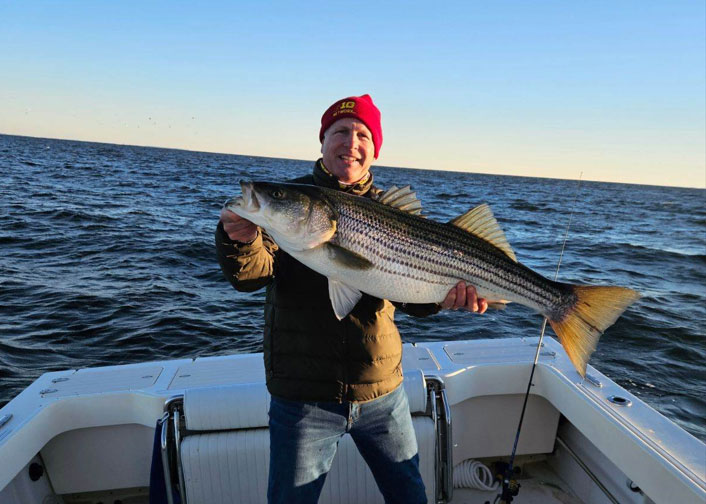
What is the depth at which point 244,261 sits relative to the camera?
290cm

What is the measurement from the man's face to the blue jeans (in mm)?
1557

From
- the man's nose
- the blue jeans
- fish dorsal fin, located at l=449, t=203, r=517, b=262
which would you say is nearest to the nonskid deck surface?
the blue jeans

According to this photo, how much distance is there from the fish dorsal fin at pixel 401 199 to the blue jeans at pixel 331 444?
1.27 metres

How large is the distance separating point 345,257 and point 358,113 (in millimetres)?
1043

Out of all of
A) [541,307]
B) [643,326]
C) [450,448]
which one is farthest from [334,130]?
[643,326]

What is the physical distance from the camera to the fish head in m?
3.01

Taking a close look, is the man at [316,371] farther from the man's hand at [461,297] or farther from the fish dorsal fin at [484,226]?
the fish dorsal fin at [484,226]

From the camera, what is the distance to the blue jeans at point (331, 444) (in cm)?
306

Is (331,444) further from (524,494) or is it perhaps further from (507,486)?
(524,494)

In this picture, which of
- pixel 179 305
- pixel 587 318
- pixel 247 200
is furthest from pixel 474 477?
pixel 179 305

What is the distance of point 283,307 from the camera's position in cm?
308

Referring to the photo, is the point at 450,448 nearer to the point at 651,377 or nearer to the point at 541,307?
the point at 541,307

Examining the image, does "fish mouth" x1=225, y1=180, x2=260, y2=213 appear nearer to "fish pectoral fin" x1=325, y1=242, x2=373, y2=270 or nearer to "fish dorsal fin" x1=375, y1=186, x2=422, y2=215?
"fish pectoral fin" x1=325, y1=242, x2=373, y2=270

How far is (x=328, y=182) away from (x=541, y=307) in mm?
1808
